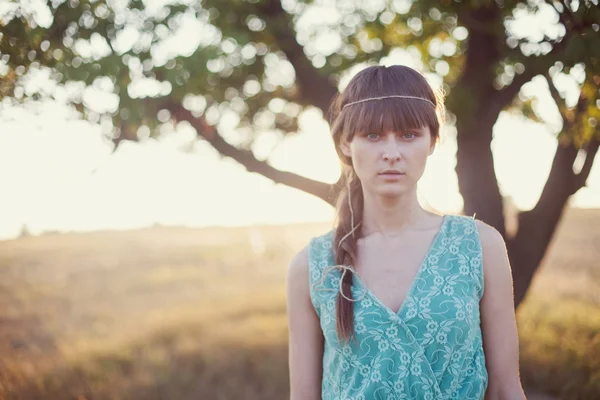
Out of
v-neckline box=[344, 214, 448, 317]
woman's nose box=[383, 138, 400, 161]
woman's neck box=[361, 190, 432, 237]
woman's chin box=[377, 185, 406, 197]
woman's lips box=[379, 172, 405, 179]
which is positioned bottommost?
v-neckline box=[344, 214, 448, 317]

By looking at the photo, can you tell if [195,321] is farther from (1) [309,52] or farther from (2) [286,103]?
(1) [309,52]

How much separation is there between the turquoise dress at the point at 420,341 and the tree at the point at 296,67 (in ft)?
8.77

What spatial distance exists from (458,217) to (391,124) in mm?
494

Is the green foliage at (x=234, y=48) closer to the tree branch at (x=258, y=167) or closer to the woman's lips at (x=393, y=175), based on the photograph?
the tree branch at (x=258, y=167)

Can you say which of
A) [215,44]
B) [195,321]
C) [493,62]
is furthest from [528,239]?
[195,321]

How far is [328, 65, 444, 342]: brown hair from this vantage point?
219 cm

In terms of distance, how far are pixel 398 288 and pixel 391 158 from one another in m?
0.48

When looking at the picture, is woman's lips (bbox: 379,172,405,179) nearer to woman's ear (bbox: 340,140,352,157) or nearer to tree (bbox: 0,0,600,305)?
woman's ear (bbox: 340,140,352,157)

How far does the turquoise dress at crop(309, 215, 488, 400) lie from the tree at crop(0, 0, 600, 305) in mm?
2672

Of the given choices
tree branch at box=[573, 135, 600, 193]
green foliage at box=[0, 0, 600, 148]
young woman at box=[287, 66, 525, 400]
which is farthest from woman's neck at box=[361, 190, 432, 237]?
tree branch at box=[573, 135, 600, 193]

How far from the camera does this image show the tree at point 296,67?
16.3ft

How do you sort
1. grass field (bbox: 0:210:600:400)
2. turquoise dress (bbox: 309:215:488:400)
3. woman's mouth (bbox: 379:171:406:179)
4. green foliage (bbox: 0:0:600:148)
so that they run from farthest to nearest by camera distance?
1. grass field (bbox: 0:210:600:400)
2. green foliage (bbox: 0:0:600:148)
3. woman's mouth (bbox: 379:171:406:179)
4. turquoise dress (bbox: 309:215:488:400)

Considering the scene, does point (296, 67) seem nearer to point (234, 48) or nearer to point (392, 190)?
point (234, 48)

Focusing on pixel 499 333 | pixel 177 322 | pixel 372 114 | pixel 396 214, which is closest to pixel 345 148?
pixel 372 114
